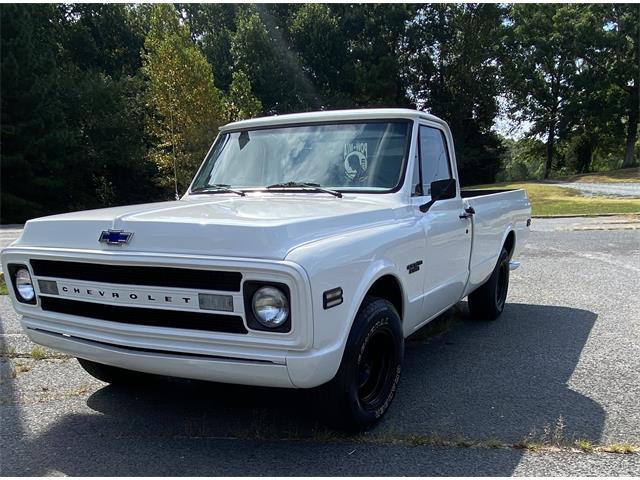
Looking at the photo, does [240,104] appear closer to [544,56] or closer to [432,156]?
[432,156]

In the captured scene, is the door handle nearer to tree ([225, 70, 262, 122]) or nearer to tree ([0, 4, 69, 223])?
tree ([225, 70, 262, 122])

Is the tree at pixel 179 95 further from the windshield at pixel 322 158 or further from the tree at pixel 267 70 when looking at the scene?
the windshield at pixel 322 158

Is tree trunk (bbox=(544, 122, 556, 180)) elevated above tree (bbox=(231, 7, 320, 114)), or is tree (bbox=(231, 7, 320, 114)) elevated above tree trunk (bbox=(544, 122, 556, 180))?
tree (bbox=(231, 7, 320, 114))

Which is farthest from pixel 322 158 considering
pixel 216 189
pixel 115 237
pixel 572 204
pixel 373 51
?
pixel 373 51

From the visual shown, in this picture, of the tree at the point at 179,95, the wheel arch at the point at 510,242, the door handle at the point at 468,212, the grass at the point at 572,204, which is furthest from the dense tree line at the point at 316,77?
the door handle at the point at 468,212

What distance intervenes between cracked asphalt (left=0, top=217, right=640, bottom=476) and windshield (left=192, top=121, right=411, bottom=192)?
1551mm

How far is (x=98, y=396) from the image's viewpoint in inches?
154

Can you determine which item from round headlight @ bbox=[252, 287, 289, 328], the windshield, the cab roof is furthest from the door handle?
round headlight @ bbox=[252, 287, 289, 328]

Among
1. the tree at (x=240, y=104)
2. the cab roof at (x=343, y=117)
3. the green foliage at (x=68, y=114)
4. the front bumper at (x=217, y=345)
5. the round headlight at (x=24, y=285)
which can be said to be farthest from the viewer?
the tree at (x=240, y=104)

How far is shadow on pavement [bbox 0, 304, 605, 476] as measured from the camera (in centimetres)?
290

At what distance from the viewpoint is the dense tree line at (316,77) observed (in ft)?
89.8

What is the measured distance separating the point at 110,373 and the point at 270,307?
6.32 ft

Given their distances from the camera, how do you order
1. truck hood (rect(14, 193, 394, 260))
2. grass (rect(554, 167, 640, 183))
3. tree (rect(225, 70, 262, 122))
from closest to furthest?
truck hood (rect(14, 193, 394, 260)) < tree (rect(225, 70, 262, 122)) < grass (rect(554, 167, 640, 183))

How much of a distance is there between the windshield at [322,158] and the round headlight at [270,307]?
1.58m
